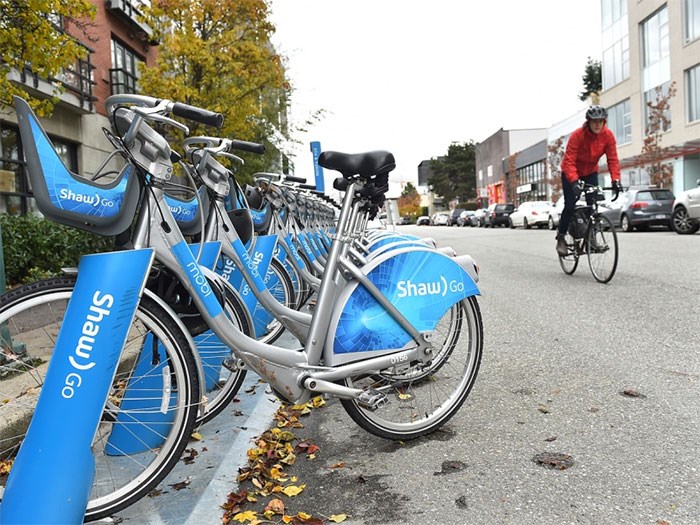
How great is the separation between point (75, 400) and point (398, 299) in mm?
1441

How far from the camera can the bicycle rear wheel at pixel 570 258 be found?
27.5 ft

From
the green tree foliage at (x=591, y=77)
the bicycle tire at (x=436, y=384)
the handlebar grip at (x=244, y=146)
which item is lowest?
the bicycle tire at (x=436, y=384)

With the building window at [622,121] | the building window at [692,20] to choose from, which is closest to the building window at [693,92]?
the building window at [692,20]

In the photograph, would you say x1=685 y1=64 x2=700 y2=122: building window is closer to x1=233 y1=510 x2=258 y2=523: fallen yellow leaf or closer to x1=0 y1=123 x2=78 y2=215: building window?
x1=0 y1=123 x2=78 y2=215: building window

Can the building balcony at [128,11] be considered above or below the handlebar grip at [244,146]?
above

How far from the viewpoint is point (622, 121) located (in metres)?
39.3

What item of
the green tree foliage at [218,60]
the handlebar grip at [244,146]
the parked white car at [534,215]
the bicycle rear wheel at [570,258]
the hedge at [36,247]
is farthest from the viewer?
the parked white car at [534,215]

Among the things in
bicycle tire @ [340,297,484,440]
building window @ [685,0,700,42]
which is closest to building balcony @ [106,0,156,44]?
→ bicycle tire @ [340,297,484,440]

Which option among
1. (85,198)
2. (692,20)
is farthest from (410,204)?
(85,198)

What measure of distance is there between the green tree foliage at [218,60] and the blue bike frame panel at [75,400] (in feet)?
39.9

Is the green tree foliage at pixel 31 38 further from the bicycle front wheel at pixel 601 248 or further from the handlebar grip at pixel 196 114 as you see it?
the bicycle front wheel at pixel 601 248

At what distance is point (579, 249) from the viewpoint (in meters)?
8.23

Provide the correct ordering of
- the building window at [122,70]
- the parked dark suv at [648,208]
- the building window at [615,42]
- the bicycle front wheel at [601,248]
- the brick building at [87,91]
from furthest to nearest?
1. the building window at [615,42]
2. the parked dark suv at [648,208]
3. the building window at [122,70]
4. the brick building at [87,91]
5. the bicycle front wheel at [601,248]

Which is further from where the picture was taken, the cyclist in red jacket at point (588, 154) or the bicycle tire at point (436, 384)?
the cyclist in red jacket at point (588, 154)
